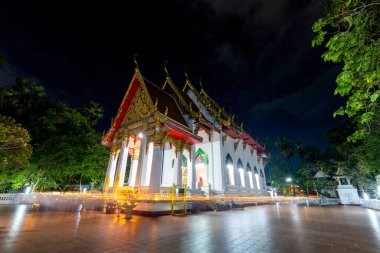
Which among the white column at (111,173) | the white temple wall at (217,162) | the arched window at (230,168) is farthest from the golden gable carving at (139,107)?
the arched window at (230,168)

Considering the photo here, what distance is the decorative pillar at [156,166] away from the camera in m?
9.40

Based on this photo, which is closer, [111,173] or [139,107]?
[139,107]

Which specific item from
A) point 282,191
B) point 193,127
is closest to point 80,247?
point 193,127

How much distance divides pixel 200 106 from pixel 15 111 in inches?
694

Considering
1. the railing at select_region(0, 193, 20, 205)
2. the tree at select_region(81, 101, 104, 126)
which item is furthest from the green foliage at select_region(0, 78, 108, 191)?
the tree at select_region(81, 101, 104, 126)

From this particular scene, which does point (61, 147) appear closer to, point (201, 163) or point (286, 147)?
point (201, 163)

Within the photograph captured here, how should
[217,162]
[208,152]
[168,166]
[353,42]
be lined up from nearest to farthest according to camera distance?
[353,42] < [217,162] < [168,166] < [208,152]

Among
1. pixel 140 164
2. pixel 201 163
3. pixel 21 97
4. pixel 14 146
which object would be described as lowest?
pixel 140 164

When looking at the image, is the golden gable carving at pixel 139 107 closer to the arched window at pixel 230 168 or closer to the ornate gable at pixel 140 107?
the ornate gable at pixel 140 107

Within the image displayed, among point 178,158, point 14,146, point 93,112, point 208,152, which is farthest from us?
point 93,112

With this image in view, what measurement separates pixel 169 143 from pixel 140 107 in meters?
4.31

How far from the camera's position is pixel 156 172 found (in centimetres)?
982

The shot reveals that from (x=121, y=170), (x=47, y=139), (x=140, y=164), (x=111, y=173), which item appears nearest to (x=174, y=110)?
(x=140, y=164)

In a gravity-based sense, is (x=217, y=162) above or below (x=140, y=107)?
below
